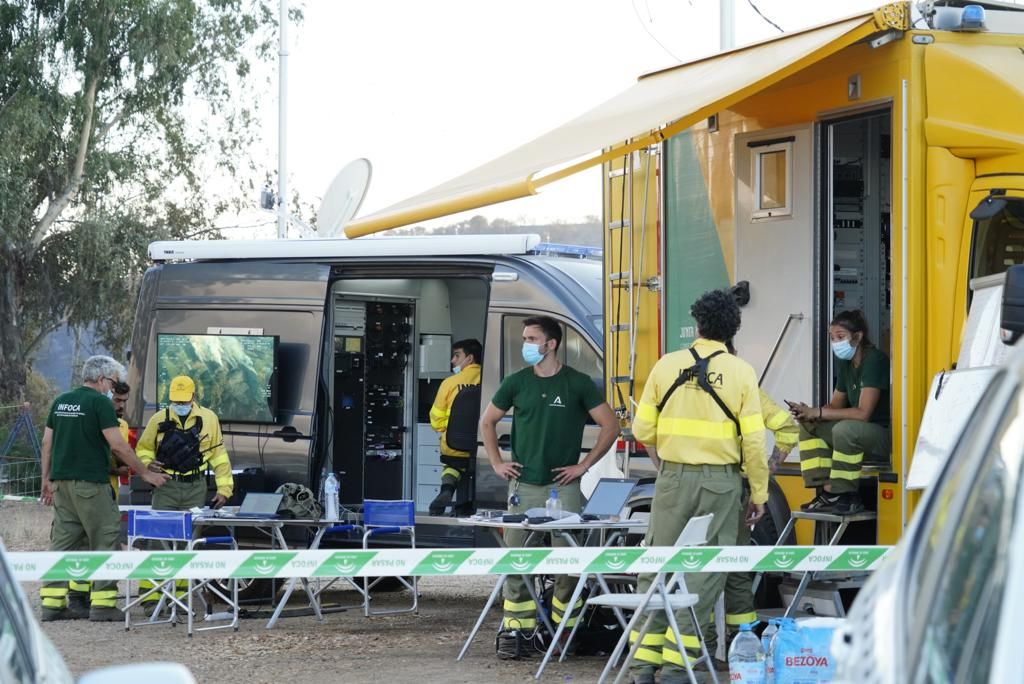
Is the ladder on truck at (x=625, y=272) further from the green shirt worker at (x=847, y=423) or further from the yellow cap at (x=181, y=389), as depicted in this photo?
the yellow cap at (x=181, y=389)

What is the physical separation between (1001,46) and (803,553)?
7.93 feet

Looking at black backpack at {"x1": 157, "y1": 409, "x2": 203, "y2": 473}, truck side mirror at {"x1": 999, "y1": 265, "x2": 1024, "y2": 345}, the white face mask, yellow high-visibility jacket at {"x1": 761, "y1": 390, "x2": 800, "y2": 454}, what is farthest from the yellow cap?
truck side mirror at {"x1": 999, "y1": 265, "x2": 1024, "y2": 345}

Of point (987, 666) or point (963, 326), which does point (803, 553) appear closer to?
point (963, 326)

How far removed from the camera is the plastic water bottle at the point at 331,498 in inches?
399

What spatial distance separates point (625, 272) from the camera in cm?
912

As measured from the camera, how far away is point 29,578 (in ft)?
21.5

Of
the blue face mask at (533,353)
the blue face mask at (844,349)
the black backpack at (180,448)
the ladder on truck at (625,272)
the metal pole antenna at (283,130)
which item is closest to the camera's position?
the blue face mask at (844,349)

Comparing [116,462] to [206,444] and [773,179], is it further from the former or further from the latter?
[773,179]

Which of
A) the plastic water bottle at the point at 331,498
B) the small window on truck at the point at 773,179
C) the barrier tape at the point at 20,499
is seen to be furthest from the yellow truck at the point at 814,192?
the barrier tape at the point at 20,499

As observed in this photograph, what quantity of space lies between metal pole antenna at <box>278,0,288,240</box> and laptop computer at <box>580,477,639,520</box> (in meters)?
18.2

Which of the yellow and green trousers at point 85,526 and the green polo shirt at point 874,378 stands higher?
the green polo shirt at point 874,378

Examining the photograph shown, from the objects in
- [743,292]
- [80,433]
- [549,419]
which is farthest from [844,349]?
[80,433]

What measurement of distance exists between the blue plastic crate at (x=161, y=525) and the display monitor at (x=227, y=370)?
4.22ft

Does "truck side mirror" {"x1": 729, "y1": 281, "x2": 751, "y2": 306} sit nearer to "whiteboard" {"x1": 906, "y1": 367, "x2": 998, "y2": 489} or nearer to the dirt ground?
"whiteboard" {"x1": 906, "y1": 367, "x2": 998, "y2": 489}
